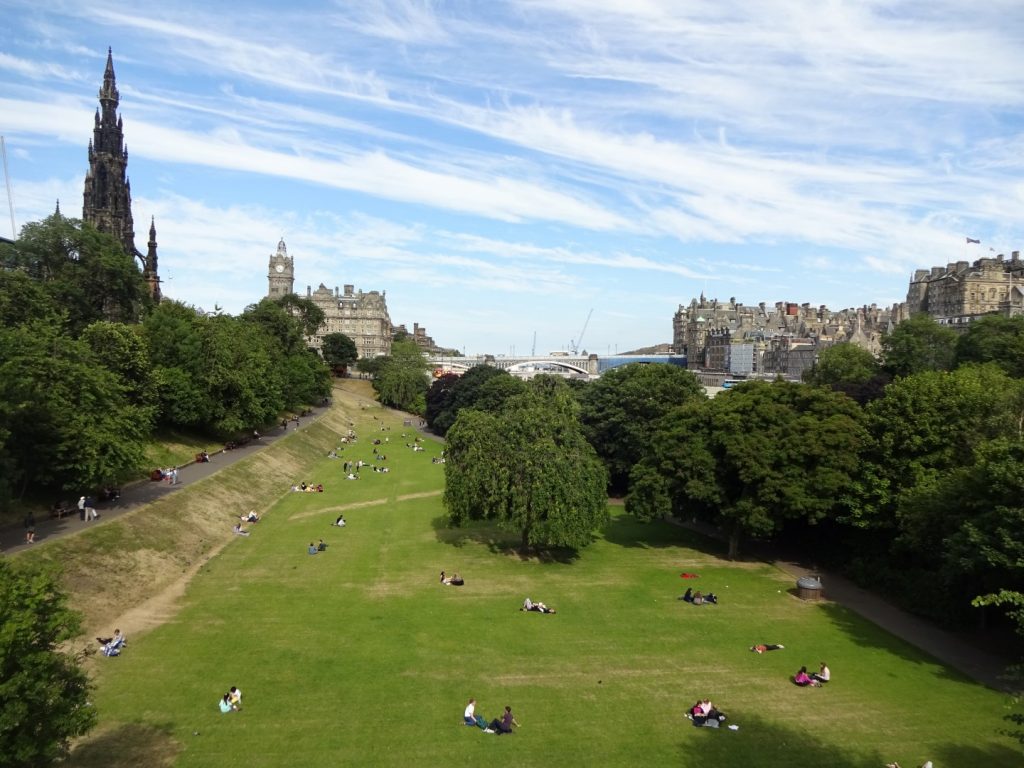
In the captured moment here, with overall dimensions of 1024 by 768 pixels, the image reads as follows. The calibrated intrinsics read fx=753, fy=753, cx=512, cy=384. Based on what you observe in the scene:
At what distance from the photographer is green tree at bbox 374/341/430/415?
12194 centimetres

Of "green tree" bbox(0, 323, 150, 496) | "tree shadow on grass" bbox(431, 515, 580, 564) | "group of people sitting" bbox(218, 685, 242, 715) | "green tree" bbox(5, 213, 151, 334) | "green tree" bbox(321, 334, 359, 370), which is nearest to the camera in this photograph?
"group of people sitting" bbox(218, 685, 242, 715)

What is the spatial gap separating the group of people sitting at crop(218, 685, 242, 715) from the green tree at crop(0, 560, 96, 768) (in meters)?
5.52

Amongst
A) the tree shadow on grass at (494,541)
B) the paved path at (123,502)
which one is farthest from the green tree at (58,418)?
the tree shadow on grass at (494,541)

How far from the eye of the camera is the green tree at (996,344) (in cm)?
6912

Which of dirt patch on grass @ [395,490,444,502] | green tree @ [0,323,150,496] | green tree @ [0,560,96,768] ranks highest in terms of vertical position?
green tree @ [0,323,150,496]

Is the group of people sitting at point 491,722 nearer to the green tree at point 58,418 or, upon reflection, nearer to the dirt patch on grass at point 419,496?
the green tree at point 58,418

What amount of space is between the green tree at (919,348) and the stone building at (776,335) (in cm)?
3946

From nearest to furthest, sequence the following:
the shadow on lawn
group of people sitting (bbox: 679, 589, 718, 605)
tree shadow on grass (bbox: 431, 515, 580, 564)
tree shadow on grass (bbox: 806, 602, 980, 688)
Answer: the shadow on lawn < tree shadow on grass (bbox: 806, 602, 980, 688) < group of people sitting (bbox: 679, 589, 718, 605) < tree shadow on grass (bbox: 431, 515, 580, 564)

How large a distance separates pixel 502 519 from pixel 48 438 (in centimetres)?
2249

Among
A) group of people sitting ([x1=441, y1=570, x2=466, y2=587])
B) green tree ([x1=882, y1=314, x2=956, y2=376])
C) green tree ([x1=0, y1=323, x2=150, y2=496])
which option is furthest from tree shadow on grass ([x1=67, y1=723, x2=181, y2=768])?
green tree ([x1=882, y1=314, x2=956, y2=376])

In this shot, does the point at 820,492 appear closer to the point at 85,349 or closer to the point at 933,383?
the point at 933,383

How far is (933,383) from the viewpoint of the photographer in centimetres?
3841

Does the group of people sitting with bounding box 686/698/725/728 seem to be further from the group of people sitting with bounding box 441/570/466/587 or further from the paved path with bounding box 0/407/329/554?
the paved path with bounding box 0/407/329/554

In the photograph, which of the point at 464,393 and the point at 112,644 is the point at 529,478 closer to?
the point at 112,644
